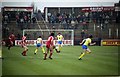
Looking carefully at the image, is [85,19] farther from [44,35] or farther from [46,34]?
[44,35]

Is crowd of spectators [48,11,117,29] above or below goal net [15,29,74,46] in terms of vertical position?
above

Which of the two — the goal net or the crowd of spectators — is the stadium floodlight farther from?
the crowd of spectators

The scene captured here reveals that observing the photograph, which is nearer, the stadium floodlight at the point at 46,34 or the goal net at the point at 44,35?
the goal net at the point at 44,35

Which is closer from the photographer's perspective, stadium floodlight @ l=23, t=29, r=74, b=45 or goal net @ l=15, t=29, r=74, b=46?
goal net @ l=15, t=29, r=74, b=46

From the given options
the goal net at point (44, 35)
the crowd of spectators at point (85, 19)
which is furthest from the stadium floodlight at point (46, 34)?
the crowd of spectators at point (85, 19)

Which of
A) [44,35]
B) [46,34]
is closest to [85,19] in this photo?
[46,34]

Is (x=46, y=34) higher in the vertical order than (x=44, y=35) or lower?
higher

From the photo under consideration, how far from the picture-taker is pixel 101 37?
34469 mm

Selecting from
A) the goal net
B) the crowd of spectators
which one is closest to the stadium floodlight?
the goal net

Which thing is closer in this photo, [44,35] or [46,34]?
[44,35]

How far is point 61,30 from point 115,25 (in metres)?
6.44

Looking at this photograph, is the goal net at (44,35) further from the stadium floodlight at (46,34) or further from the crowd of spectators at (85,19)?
the crowd of spectators at (85,19)

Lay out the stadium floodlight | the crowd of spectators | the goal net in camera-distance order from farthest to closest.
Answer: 1. the crowd of spectators
2. the stadium floodlight
3. the goal net

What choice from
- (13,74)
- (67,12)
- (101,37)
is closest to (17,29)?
(67,12)
